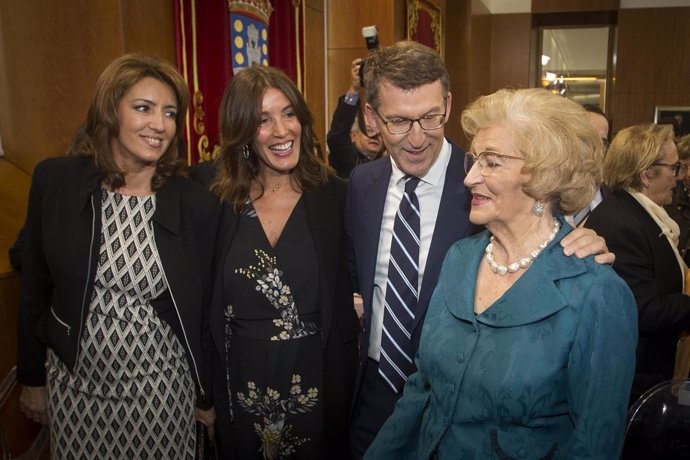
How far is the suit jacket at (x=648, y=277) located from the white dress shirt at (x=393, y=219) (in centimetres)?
89

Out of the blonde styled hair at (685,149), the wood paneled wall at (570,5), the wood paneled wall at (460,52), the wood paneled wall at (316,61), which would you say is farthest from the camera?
the wood paneled wall at (570,5)

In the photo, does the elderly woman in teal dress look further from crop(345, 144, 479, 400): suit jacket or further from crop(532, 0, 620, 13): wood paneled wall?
crop(532, 0, 620, 13): wood paneled wall

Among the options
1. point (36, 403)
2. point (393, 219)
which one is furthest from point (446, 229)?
point (36, 403)

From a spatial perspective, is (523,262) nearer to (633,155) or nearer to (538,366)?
(538,366)

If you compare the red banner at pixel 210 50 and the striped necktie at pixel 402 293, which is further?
the red banner at pixel 210 50

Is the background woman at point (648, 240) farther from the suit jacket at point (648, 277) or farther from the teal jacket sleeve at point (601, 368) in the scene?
the teal jacket sleeve at point (601, 368)

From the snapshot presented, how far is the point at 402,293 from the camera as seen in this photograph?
1.84 m

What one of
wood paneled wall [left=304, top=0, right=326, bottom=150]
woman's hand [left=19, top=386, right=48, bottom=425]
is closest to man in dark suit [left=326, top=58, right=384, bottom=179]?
wood paneled wall [left=304, top=0, right=326, bottom=150]

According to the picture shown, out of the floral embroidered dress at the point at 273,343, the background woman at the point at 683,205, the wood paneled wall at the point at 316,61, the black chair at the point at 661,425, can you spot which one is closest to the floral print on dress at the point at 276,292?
the floral embroidered dress at the point at 273,343

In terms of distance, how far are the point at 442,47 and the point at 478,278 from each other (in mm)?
7206

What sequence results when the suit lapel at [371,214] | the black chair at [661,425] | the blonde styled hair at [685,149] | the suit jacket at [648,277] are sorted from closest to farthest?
1. the black chair at [661,425]
2. the suit lapel at [371,214]
3. the suit jacket at [648,277]
4. the blonde styled hair at [685,149]

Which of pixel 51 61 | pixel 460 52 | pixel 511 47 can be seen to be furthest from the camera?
pixel 511 47

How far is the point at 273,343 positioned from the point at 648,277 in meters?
1.43

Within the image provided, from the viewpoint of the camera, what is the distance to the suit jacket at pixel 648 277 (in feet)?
7.32
